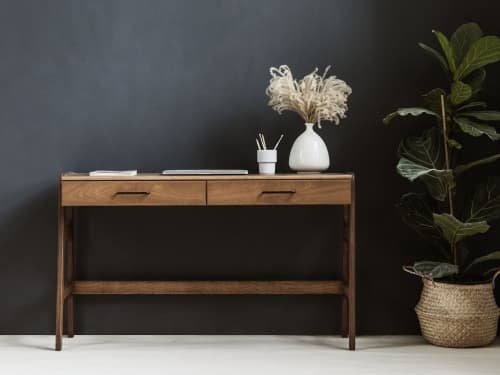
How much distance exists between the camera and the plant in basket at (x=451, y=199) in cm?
319

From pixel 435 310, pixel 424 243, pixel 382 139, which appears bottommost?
pixel 435 310

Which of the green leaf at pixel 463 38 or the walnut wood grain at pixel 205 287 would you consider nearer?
the green leaf at pixel 463 38

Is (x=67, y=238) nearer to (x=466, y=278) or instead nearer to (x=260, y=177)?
(x=260, y=177)

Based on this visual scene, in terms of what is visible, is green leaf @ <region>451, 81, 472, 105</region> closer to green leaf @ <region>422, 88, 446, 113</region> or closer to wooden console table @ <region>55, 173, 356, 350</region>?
green leaf @ <region>422, 88, 446, 113</region>

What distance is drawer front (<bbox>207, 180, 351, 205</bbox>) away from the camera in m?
3.18

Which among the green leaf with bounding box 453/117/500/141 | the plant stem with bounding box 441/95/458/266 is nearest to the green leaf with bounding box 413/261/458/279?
the plant stem with bounding box 441/95/458/266

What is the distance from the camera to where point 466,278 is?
11.3ft

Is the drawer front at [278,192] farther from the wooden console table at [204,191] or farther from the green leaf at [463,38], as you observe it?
the green leaf at [463,38]

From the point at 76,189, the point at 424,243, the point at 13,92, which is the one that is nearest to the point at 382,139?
the point at 424,243

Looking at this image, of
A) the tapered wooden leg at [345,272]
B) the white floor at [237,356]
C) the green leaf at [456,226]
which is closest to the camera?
the white floor at [237,356]

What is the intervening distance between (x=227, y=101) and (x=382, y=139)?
0.81 metres

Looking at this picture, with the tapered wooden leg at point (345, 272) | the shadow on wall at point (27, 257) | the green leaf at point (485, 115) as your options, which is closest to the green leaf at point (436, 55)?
the green leaf at point (485, 115)

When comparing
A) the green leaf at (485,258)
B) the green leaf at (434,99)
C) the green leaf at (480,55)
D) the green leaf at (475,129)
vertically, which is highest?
the green leaf at (480,55)

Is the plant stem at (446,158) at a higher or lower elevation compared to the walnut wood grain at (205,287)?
higher
